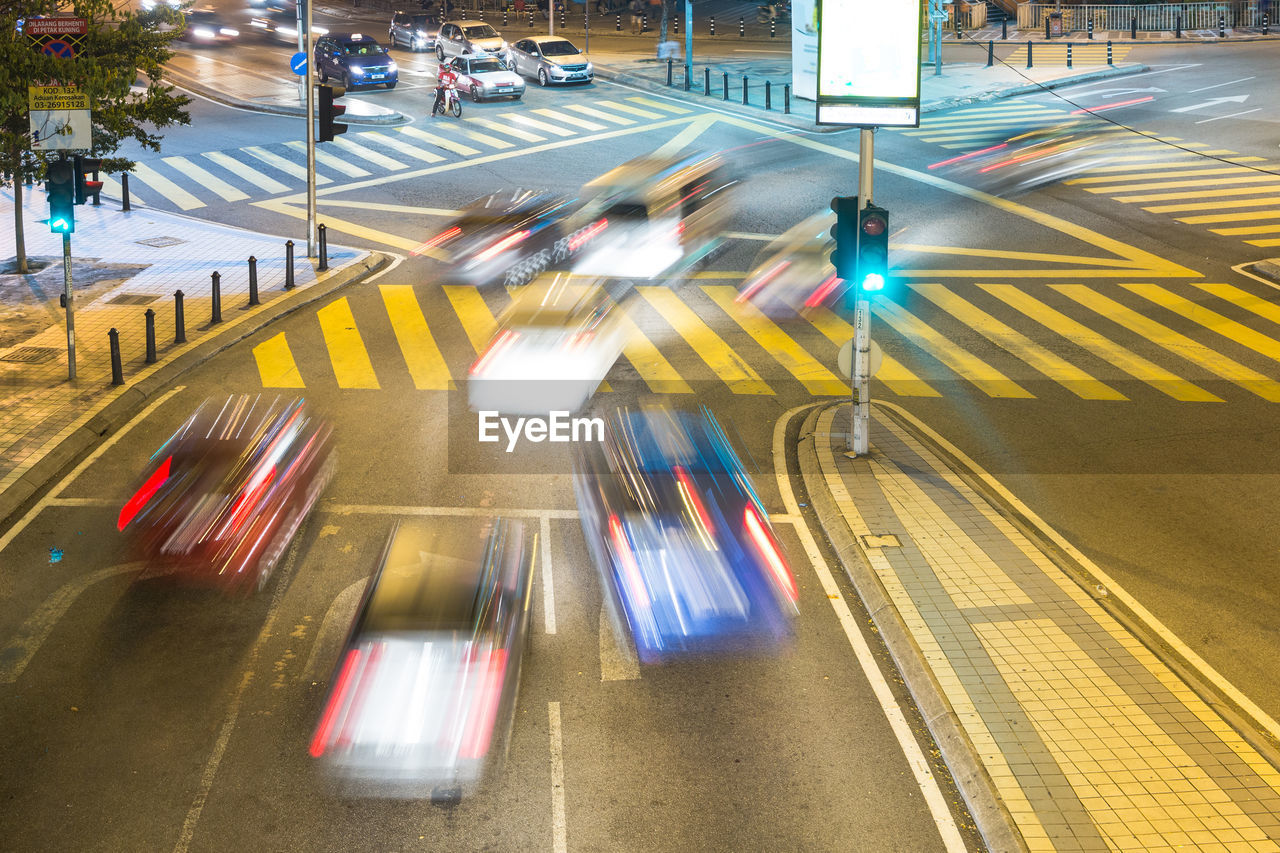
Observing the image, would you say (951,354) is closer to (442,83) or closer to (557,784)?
(557,784)

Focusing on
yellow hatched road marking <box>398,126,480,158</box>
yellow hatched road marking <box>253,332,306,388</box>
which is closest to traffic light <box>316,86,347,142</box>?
yellow hatched road marking <box>253,332,306,388</box>

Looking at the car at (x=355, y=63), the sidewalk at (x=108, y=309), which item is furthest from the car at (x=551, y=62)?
the sidewalk at (x=108, y=309)

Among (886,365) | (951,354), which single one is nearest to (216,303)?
(886,365)

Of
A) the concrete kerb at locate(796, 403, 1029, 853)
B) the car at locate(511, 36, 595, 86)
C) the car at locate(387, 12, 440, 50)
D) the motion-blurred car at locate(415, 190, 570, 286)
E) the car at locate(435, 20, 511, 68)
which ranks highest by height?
the car at locate(387, 12, 440, 50)

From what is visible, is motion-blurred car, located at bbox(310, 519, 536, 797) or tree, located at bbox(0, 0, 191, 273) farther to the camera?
tree, located at bbox(0, 0, 191, 273)

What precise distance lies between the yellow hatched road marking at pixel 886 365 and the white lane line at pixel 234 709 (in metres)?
7.46

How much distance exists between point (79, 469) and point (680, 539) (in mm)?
7333

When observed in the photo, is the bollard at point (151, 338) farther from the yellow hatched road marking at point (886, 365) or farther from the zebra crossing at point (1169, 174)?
the zebra crossing at point (1169, 174)

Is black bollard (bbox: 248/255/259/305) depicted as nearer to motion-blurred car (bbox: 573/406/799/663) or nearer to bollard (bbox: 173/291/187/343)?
bollard (bbox: 173/291/187/343)

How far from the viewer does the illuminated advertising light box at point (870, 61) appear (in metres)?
13.6

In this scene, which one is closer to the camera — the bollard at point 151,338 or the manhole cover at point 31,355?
the bollard at point 151,338

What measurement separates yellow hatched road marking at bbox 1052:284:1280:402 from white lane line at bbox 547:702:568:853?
473 inches

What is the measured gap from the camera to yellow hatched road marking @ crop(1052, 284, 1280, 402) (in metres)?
17.2

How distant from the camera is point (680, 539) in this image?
40.2ft
